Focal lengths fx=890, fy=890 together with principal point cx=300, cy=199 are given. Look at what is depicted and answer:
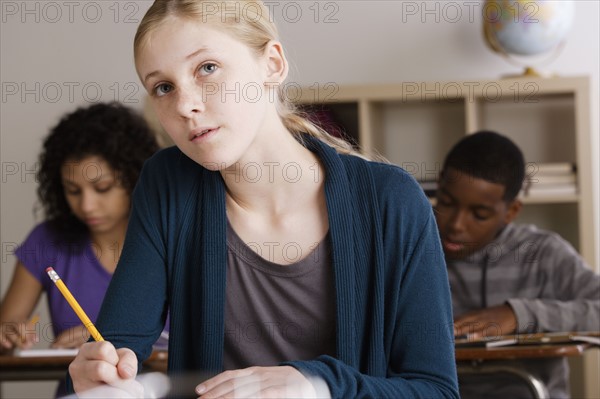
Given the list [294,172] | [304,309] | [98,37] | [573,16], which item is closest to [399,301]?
[304,309]

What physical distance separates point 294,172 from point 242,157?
0.26 ft

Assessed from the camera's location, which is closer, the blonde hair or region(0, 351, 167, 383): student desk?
the blonde hair

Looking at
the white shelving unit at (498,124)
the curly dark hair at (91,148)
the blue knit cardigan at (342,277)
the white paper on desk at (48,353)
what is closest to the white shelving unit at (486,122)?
the white shelving unit at (498,124)

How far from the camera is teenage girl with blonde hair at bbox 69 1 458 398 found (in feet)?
3.67

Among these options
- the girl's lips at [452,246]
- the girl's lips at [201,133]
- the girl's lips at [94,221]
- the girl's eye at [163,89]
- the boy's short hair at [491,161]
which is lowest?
the girl's lips at [452,246]

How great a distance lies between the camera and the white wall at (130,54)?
3664mm

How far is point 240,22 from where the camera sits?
3.88 ft

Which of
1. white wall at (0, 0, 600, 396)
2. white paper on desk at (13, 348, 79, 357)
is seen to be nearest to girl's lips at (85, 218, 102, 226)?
white paper on desk at (13, 348, 79, 357)

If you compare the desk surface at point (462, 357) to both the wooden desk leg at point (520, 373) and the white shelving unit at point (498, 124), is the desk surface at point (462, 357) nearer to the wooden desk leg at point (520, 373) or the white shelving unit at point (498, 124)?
the wooden desk leg at point (520, 373)

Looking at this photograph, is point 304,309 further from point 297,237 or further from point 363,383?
point 363,383

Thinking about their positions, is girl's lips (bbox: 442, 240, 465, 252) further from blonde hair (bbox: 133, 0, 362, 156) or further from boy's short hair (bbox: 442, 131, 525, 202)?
blonde hair (bbox: 133, 0, 362, 156)

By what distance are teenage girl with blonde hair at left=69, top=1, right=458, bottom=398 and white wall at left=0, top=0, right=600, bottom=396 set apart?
2.51 meters

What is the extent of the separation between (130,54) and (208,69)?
9.66ft

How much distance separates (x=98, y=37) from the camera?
12.9 ft
